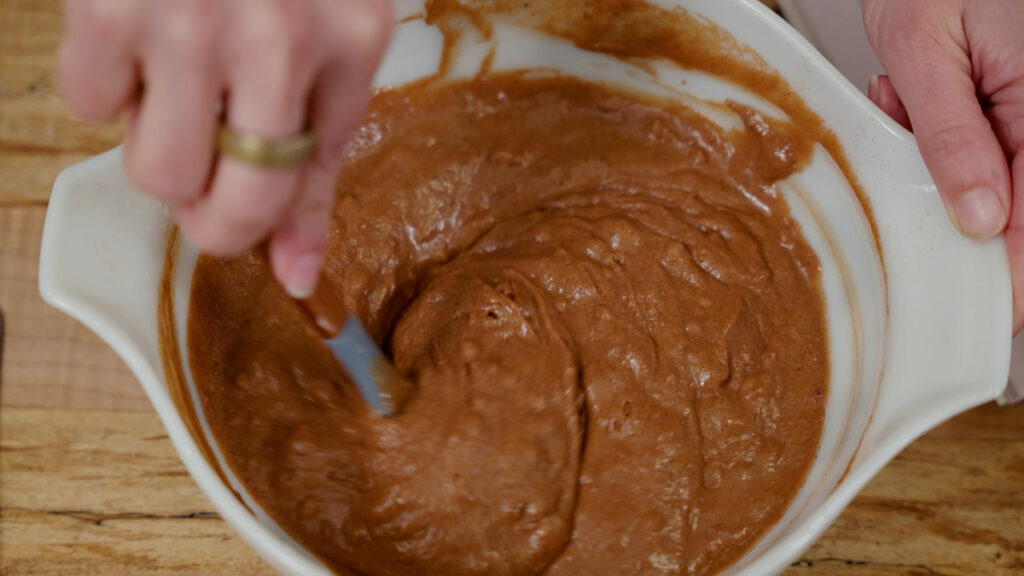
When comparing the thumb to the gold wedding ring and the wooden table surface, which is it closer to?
the wooden table surface

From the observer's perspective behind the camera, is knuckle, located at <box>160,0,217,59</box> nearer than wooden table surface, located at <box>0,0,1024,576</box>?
Yes

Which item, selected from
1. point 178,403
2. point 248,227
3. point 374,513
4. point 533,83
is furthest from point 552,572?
point 533,83

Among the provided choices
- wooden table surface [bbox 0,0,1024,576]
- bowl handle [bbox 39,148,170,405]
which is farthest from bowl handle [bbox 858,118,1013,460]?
bowl handle [bbox 39,148,170,405]

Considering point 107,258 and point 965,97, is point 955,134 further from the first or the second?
point 107,258

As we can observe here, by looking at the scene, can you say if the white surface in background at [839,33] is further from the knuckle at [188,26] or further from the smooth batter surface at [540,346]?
the knuckle at [188,26]

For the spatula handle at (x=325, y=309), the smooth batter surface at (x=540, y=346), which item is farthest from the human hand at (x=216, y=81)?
the smooth batter surface at (x=540, y=346)

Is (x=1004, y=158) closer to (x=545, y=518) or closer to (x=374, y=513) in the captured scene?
(x=545, y=518)

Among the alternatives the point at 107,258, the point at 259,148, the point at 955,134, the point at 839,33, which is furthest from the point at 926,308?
the point at 107,258
